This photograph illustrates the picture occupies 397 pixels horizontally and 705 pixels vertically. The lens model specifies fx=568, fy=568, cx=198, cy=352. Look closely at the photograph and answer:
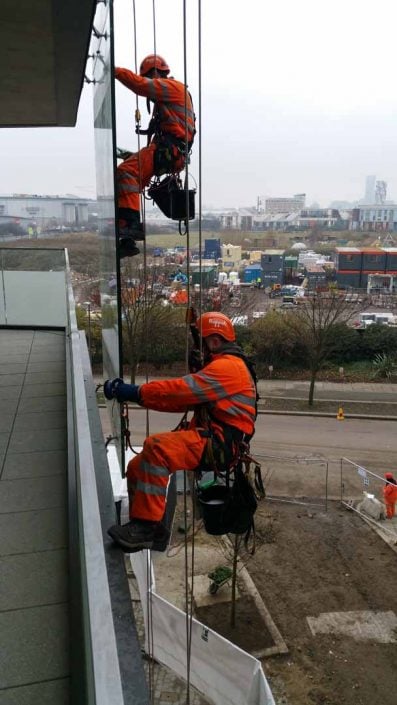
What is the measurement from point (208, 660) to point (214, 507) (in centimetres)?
373

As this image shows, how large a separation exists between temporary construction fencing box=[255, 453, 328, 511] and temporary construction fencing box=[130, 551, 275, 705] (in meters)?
5.81

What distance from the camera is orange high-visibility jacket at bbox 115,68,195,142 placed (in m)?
4.12

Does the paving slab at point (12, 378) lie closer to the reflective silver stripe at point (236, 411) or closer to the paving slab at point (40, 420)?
the paving slab at point (40, 420)

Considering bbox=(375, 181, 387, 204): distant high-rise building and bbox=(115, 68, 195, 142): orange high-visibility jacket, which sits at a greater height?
bbox=(375, 181, 387, 204): distant high-rise building

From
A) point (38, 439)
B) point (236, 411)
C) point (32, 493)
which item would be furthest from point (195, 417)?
point (38, 439)

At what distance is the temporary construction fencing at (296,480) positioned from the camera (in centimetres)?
1298

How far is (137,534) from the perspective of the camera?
281 centimetres

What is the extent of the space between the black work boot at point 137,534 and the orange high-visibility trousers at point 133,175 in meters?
2.37

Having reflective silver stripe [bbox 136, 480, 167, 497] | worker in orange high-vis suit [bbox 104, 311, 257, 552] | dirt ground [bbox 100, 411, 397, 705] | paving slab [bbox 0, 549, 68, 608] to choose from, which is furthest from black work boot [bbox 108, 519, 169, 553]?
dirt ground [bbox 100, 411, 397, 705]

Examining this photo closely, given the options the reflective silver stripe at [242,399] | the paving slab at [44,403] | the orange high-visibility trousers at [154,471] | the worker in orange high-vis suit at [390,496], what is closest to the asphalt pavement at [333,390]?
the worker in orange high-vis suit at [390,496]

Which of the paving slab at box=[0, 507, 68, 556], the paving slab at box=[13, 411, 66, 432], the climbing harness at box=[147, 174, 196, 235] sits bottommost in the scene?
the paving slab at box=[0, 507, 68, 556]

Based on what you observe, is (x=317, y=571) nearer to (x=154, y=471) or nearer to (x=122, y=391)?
(x=154, y=471)

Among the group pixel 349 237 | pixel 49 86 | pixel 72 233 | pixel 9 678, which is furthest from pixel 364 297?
pixel 9 678

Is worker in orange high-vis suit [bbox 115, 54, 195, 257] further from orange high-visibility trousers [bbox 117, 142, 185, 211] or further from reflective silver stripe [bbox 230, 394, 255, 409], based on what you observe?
reflective silver stripe [bbox 230, 394, 255, 409]
